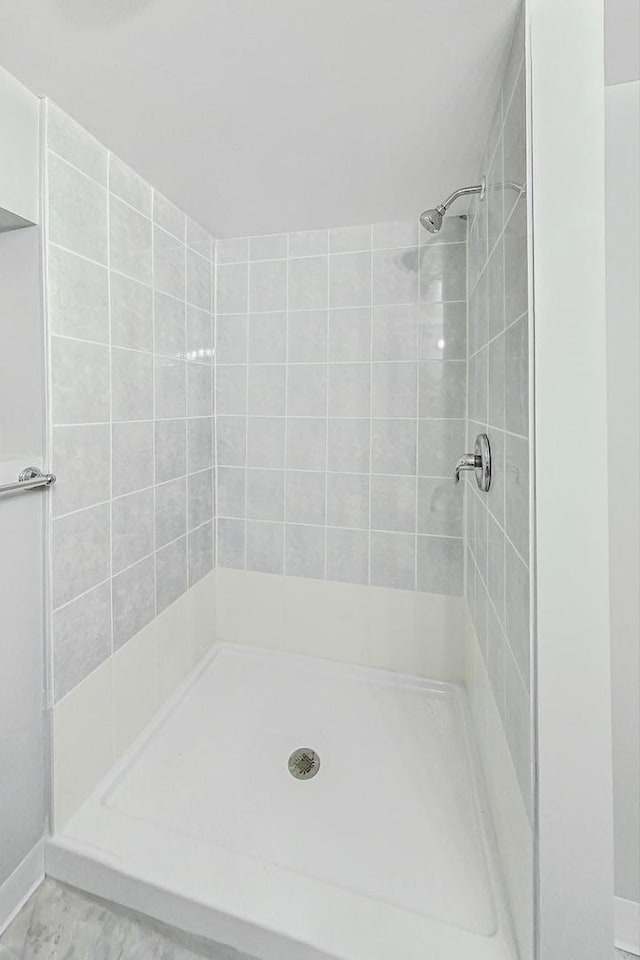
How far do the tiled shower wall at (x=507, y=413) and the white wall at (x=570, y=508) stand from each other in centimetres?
4

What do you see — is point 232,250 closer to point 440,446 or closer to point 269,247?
point 269,247

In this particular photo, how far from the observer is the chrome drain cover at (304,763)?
1.39 meters

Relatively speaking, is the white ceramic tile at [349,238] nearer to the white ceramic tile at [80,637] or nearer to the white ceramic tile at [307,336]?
the white ceramic tile at [307,336]

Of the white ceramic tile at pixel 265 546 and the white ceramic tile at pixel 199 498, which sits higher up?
the white ceramic tile at pixel 199 498

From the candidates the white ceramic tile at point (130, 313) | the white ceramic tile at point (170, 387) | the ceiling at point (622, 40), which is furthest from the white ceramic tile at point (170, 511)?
the ceiling at point (622, 40)

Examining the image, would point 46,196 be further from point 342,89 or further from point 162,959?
point 162,959

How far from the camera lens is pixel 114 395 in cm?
134

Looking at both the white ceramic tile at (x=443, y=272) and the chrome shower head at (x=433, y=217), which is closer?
the chrome shower head at (x=433, y=217)

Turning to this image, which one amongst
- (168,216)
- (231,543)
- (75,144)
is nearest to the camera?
(75,144)

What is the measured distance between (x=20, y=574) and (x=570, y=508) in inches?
48.2

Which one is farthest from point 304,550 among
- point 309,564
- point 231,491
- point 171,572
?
point 171,572

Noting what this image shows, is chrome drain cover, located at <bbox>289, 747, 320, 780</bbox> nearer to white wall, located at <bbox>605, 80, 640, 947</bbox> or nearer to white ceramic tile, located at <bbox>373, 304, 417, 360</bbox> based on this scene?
white wall, located at <bbox>605, 80, 640, 947</bbox>

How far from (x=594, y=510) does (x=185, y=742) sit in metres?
1.43

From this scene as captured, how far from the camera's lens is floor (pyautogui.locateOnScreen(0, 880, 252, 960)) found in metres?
1.00
